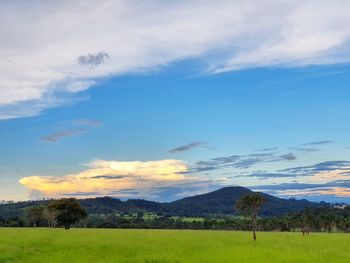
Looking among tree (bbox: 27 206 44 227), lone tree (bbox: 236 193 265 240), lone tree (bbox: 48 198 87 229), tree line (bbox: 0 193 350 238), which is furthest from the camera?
tree (bbox: 27 206 44 227)

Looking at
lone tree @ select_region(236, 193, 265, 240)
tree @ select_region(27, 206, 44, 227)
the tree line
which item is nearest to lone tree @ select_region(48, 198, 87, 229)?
the tree line

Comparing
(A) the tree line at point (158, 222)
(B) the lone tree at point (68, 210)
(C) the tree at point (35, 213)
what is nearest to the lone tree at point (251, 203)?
(A) the tree line at point (158, 222)

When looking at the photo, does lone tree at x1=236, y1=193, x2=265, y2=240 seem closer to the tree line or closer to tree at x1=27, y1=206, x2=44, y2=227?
the tree line

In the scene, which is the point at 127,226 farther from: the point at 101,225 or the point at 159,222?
the point at 159,222

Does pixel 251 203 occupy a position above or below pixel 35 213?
below

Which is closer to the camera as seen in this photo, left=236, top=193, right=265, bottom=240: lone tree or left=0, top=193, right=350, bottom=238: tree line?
left=236, top=193, right=265, bottom=240: lone tree

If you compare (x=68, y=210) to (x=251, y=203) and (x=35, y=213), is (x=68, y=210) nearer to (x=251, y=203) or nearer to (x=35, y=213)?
(x=35, y=213)

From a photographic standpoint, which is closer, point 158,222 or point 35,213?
point 35,213

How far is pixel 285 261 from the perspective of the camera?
33.4 m

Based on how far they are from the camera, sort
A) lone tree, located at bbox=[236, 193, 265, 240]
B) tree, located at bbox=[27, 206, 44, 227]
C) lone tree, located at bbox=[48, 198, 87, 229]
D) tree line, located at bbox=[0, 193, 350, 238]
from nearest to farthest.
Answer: lone tree, located at bbox=[236, 193, 265, 240] < lone tree, located at bbox=[48, 198, 87, 229] < tree line, located at bbox=[0, 193, 350, 238] < tree, located at bbox=[27, 206, 44, 227]

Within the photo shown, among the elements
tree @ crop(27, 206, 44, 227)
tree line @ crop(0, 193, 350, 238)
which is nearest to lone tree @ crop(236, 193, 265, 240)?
tree line @ crop(0, 193, 350, 238)

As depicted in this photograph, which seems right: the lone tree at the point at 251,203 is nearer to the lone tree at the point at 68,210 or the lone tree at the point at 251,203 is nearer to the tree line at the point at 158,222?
the tree line at the point at 158,222

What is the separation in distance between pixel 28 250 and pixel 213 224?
11340 centimetres

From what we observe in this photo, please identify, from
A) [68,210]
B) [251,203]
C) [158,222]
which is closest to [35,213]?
[68,210]
